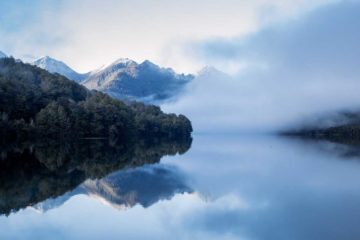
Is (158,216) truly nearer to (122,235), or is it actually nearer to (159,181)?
(122,235)

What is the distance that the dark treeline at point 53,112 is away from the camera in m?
91.4

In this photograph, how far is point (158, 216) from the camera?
2200cm

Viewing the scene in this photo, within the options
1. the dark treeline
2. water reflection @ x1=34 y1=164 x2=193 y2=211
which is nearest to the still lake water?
water reflection @ x1=34 y1=164 x2=193 y2=211

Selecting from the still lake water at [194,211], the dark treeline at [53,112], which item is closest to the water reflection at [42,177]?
the still lake water at [194,211]

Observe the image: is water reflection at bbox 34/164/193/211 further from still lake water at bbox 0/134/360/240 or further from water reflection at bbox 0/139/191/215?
water reflection at bbox 0/139/191/215

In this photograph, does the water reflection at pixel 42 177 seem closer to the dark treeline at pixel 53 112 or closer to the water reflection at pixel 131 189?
the water reflection at pixel 131 189

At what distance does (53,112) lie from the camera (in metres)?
96.4

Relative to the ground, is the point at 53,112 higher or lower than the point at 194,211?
higher

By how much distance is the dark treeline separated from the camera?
91.4 m

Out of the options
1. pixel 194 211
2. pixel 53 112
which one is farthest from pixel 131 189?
pixel 53 112

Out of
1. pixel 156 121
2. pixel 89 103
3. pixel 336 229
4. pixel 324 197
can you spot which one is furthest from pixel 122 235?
pixel 156 121

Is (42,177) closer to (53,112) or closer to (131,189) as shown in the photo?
(131,189)

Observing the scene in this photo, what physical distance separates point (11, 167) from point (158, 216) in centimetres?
2458

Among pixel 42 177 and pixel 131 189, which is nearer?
pixel 131 189
